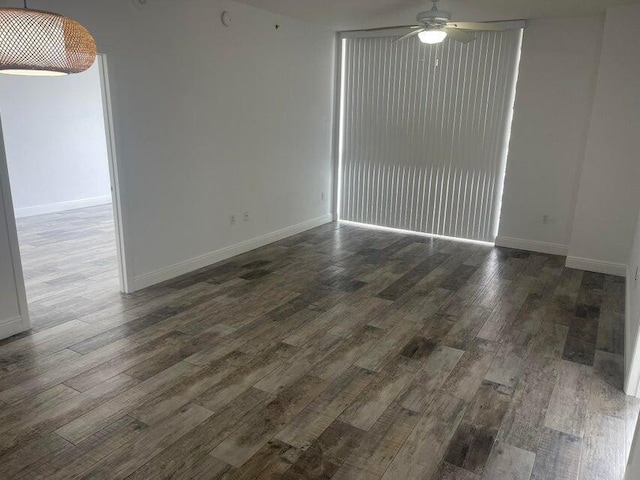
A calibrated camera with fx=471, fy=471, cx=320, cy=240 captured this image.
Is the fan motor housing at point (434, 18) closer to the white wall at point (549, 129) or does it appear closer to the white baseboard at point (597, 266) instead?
the white wall at point (549, 129)

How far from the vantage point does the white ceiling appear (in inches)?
172

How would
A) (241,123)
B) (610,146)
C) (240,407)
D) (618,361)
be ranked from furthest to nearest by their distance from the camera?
(241,123)
(610,146)
(618,361)
(240,407)

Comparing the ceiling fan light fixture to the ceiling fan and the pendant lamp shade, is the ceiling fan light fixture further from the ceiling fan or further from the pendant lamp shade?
the pendant lamp shade

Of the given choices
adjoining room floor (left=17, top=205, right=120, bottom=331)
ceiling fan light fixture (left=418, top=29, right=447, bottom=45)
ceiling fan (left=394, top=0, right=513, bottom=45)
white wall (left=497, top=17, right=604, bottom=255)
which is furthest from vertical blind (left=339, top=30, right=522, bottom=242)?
adjoining room floor (left=17, top=205, right=120, bottom=331)

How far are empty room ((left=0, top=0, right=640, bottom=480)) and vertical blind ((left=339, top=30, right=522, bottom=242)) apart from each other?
0.09 feet

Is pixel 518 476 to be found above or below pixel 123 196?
below

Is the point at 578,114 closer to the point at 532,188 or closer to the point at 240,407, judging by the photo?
the point at 532,188

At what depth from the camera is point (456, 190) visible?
19.8 ft

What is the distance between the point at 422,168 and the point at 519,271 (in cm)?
194

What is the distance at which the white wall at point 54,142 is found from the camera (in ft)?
22.0

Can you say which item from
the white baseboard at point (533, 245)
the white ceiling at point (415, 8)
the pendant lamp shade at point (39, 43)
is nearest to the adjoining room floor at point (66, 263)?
the pendant lamp shade at point (39, 43)

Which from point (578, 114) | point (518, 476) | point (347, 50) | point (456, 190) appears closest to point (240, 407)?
point (518, 476)

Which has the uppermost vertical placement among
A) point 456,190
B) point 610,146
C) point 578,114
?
point 578,114

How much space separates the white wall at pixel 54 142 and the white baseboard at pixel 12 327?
4277 mm
